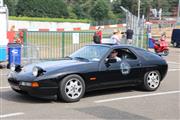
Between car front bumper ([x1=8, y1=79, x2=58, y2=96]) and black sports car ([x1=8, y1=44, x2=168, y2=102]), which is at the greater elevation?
black sports car ([x1=8, y1=44, x2=168, y2=102])

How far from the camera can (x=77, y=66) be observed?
9.39 metres

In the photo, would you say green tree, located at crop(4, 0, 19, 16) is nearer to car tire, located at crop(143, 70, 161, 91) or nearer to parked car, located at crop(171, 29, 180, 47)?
parked car, located at crop(171, 29, 180, 47)

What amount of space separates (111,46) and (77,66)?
133 cm

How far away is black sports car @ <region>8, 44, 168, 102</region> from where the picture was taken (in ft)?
29.3

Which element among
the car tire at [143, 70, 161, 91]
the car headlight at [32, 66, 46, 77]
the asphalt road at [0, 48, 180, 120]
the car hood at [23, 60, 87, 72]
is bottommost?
the asphalt road at [0, 48, 180, 120]

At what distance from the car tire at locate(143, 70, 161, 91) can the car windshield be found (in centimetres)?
135

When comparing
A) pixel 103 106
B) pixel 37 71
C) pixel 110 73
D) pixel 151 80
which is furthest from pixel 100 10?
pixel 103 106

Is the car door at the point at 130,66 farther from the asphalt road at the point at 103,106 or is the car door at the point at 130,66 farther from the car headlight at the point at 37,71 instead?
the car headlight at the point at 37,71

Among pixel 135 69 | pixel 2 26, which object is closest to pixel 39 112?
pixel 135 69

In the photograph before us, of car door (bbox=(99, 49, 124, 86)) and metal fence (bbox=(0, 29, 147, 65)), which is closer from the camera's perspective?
car door (bbox=(99, 49, 124, 86))

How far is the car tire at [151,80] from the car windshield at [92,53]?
135cm

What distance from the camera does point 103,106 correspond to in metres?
8.83

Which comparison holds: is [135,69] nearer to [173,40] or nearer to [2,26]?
[2,26]

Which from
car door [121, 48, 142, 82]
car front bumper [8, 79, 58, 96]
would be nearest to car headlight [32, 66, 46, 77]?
car front bumper [8, 79, 58, 96]
